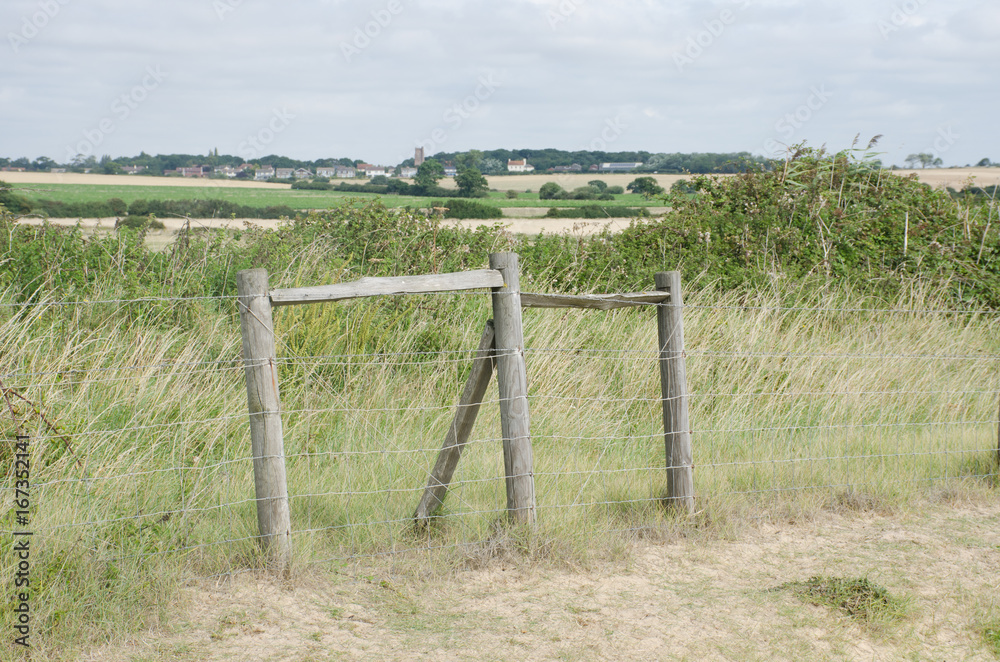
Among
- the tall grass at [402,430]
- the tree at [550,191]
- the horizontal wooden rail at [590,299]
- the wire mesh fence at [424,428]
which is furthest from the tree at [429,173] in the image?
the horizontal wooden rail at [590,299]

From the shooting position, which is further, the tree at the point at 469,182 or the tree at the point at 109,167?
the tree at the point at 109,167

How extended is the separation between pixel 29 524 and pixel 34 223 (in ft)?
23.4

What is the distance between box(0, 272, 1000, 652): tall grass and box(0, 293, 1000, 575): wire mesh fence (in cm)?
2

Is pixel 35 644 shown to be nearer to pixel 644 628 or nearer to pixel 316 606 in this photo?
pixel 316 606

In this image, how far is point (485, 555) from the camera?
178 inches

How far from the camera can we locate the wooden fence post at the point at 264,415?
4.06 metres

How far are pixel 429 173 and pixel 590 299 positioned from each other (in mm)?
12185

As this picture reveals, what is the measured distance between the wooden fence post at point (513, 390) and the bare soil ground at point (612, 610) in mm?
371

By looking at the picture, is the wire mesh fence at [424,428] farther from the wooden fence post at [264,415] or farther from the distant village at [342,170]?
the distant village at [342,170]

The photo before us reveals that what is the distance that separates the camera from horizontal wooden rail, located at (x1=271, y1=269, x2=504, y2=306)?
4.14 meters

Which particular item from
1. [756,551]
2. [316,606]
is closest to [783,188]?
[756,551]

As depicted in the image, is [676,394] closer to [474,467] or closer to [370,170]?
[474,467]

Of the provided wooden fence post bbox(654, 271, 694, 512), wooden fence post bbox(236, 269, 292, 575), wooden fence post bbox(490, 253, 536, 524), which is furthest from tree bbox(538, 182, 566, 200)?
wooden fence post bbox(236, 269, 292, 575)

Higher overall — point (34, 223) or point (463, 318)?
point (34, 223)
